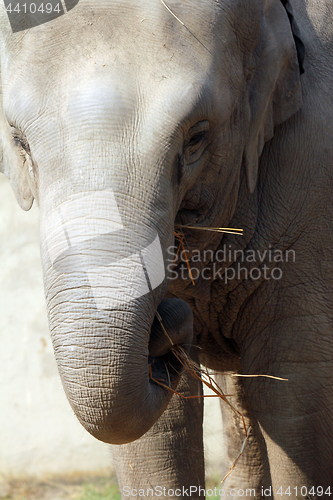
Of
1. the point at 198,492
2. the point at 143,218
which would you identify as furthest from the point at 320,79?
the point at 198,492

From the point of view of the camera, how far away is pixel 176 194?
1.51m

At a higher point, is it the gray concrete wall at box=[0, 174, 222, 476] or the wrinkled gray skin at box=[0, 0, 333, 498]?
the wrinkled gray skin at box=[0, 0, 333, 498]

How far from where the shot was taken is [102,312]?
4.14 feet

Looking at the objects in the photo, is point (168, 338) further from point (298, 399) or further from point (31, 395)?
point (31, 395)

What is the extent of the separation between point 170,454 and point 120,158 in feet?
4.09

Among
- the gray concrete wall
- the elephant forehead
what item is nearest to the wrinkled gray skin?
the elephant forehead

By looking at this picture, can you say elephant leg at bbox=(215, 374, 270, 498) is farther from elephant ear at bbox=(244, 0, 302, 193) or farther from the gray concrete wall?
elephant ear at bbox=(244, 0, 302, 193)

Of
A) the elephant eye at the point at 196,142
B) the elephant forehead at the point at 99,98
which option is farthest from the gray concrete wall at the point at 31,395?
the elephant forehead at the point at 99,98

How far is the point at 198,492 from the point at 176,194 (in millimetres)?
1199

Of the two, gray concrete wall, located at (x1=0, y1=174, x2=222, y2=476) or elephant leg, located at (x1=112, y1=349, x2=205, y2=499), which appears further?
gray concrete wall, located at (x1=0, y1=174, x2=222, y2=476)

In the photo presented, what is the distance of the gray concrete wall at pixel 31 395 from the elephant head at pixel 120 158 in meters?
2.18

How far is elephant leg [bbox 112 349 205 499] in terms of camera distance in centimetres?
225

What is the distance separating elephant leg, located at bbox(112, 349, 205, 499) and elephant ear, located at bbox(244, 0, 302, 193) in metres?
0.84

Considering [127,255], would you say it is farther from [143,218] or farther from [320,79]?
[320,79]
